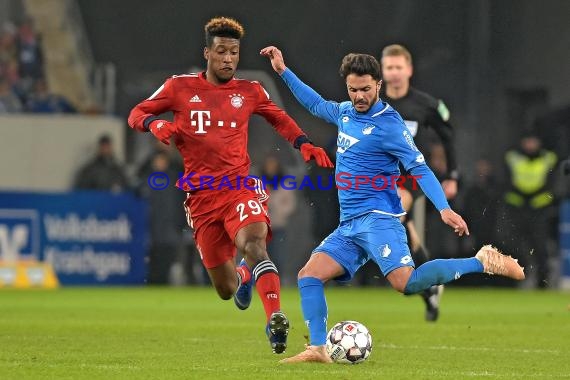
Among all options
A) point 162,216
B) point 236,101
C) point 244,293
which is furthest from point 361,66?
point 162,216

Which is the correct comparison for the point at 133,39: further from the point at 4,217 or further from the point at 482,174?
the point at 482,174

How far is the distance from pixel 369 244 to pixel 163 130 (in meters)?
1.51

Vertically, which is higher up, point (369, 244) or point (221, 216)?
point (221, 216)

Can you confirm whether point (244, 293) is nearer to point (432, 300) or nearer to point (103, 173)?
point (432, 300)

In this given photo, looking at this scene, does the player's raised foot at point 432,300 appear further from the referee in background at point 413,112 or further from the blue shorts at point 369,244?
the blue shorts at point 369,244

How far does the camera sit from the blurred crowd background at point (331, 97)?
18.3 metres

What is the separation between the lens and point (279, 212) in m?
18.7

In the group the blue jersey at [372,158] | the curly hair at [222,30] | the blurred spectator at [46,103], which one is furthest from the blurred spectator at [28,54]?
the blue jersey at [372,158]

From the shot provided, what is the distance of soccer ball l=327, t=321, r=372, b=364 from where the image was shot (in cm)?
831

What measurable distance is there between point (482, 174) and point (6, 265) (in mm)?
6346

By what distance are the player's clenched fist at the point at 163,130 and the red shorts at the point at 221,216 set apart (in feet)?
2.47

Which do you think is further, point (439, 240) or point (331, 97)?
point (331, 97)

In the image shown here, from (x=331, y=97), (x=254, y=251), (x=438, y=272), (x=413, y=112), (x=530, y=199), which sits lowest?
(x=438, y=272)

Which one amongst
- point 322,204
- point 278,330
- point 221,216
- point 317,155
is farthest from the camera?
point 322,204
